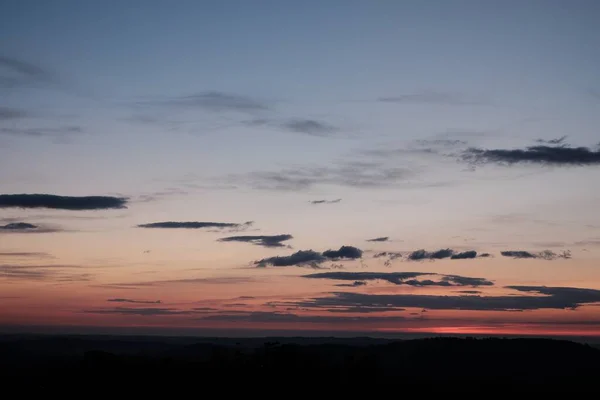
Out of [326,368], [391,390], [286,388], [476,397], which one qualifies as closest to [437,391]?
[476,397]

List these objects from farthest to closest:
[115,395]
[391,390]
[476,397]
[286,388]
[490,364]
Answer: [490,364], [476,397], [391,390], [286,388], [115,395]

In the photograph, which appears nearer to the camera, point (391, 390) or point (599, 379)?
point (391, 390)

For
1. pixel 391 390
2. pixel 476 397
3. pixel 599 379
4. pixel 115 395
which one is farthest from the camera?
pixel 599 379

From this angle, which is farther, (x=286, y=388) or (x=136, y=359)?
(x=136, y=359)

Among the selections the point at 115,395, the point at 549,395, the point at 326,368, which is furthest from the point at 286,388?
the point at 549,395

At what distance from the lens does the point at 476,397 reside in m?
140

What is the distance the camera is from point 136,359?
116 metres

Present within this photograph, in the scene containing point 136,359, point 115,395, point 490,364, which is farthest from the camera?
point 490,364

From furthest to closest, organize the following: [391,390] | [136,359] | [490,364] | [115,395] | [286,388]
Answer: [490,364] → [391,390] → [136,359] → [286,388] → [115,395]

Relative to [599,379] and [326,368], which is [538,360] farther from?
[326,368]

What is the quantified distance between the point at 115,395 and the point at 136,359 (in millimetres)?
19251

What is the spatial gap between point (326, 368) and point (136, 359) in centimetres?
2921

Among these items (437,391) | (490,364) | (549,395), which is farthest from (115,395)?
(490,364)

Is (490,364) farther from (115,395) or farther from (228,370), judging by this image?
(115,395)
